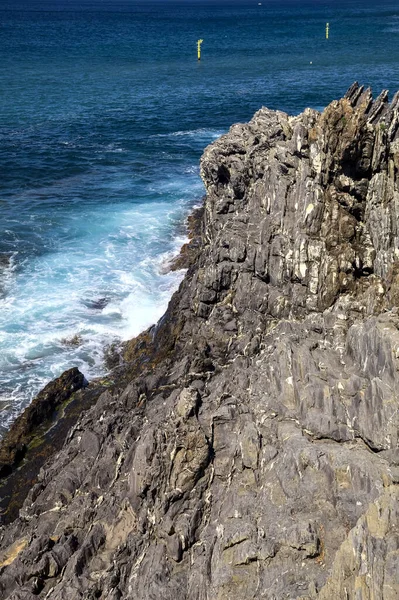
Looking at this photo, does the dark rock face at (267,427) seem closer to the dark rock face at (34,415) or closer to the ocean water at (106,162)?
the dark rock face at (34,415)

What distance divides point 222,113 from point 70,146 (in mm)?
27492

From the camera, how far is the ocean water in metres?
46.2

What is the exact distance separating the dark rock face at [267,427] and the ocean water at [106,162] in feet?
35.3

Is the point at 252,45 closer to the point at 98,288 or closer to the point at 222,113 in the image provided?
the point at 222,113

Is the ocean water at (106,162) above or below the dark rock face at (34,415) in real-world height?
above

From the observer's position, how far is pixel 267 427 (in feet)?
75.0

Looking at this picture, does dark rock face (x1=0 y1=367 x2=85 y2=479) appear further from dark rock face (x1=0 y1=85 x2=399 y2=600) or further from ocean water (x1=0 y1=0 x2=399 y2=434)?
dark rock face (x1=0 y1=85 x2=399 y2=600)

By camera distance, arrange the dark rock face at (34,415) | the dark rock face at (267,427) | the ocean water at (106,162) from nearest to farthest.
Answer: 1. the dark rock face at (267,427)
2. the dark rock face at (34,415)
3. the ocean water at (106,162)

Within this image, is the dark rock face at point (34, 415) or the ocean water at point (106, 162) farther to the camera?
the ocean water at point (106, 162)

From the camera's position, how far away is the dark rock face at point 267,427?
1923 cm

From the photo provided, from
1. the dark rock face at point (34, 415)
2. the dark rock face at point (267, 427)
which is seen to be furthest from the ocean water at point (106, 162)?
the dark rock face at point (267, 427)

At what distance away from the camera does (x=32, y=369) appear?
135ft

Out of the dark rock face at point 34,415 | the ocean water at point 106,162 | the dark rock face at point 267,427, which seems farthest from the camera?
the ocean water at point 106,162

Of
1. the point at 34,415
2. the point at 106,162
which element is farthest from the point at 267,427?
the point at 106,162
